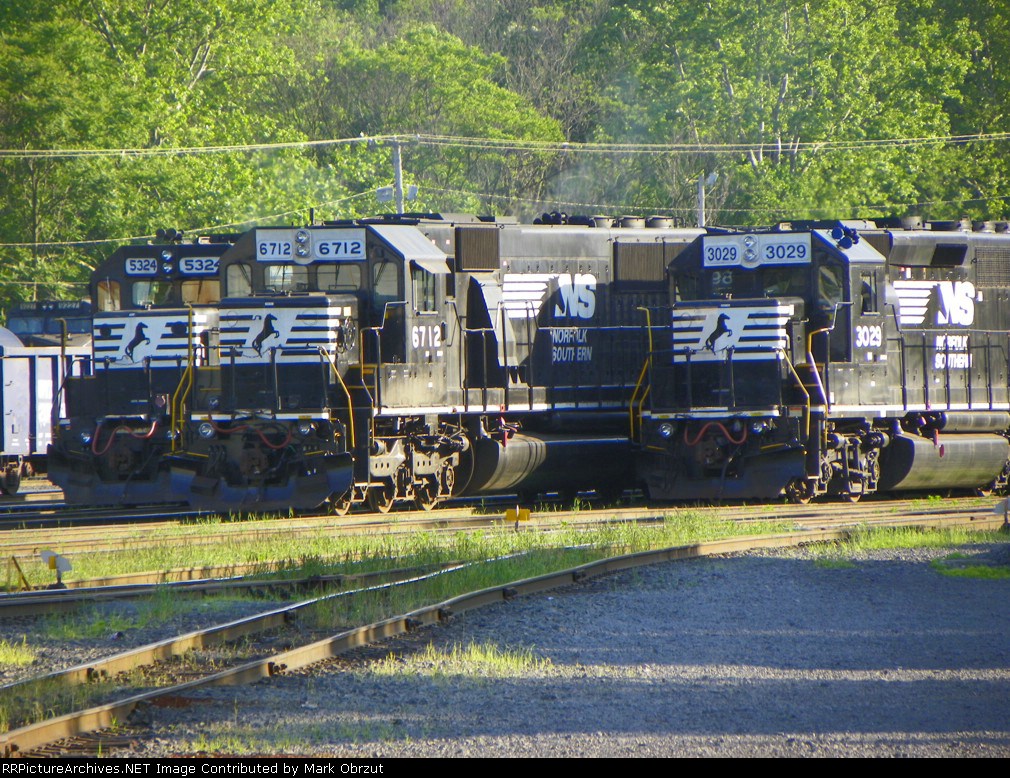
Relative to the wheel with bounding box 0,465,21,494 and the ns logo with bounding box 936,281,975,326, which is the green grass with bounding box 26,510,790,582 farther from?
the wheel with bounding box 0,465,21,494

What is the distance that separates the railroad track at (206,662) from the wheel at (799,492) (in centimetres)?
622

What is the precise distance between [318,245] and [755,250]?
16.4 ft

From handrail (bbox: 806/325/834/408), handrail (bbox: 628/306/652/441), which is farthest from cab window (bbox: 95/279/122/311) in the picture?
handrail (bbox: 806/325/834/408)

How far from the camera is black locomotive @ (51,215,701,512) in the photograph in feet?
50.0

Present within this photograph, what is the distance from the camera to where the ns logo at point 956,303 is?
17.9 meters

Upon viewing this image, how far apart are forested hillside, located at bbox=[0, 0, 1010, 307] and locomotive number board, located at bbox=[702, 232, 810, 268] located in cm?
1939

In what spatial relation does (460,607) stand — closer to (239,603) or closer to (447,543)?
(239,603)

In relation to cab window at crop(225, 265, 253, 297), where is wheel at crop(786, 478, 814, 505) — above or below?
below

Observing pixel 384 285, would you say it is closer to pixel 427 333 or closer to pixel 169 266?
pixel 427 333

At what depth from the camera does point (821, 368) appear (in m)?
16.1

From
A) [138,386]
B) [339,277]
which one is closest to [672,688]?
[339,277]

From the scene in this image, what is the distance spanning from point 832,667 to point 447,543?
17.8 feet

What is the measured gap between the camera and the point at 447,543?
1253 centimetres

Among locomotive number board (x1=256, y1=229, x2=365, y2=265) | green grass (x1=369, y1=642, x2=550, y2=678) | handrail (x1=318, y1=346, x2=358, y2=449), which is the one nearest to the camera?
green grass (x1=369, y1=642, x2=550, y2=678)
